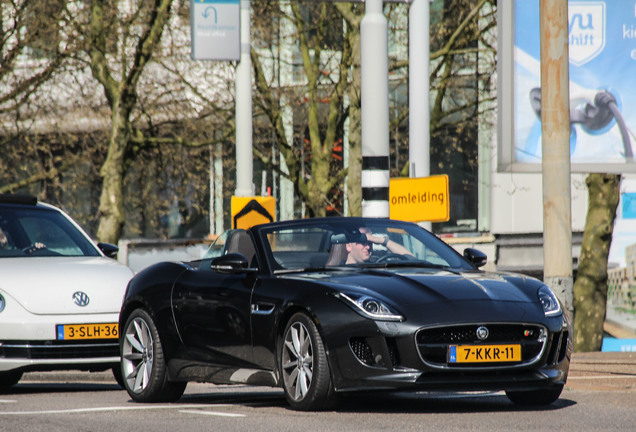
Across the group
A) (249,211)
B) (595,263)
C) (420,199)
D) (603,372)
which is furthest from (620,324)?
(603,372)

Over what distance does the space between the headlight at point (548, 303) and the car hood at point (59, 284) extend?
155 inches

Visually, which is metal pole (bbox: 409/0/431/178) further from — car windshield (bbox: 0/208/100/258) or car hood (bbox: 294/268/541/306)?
car hood (bbox: 294/268/541/306)

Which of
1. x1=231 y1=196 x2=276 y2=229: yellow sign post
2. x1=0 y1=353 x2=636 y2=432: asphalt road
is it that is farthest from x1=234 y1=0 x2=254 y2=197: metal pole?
x1=0 y1=353 x2=636 y2=432: asphalt road

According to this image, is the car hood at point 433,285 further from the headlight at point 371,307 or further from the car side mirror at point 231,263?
the car side mirror at point 231,263

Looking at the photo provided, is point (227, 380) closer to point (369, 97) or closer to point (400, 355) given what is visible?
point (400, 355)

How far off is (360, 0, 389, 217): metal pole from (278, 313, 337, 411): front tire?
5586 millimetres

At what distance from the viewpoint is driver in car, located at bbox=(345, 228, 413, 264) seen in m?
9.34

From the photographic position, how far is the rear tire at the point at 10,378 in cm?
1144

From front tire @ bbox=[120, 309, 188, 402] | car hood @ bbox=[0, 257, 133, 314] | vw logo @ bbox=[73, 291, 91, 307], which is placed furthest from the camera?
vw logo @ bbox=[73, 291, 91, 307]

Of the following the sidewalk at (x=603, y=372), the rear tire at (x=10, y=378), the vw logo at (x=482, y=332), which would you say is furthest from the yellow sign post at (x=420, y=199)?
the vw logo at (x=482, y=332)

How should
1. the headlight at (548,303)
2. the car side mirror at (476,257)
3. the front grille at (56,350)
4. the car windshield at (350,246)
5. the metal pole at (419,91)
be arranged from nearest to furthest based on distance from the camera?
the headlight at (548,303) < the car windshield at (350,246) < the car side mirror at (476,257) < the front grille at (56,350) < the metal pole at (419,91)

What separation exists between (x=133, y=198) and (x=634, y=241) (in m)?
12.1

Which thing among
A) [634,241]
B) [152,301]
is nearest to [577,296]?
[634,241]

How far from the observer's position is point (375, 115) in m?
14.5
